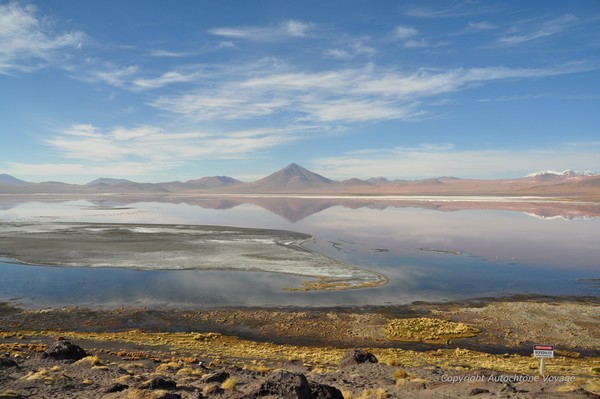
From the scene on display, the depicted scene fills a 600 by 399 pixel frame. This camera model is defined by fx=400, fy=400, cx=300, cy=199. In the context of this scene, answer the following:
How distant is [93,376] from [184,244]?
1213 inches

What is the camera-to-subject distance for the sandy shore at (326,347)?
35.5ft

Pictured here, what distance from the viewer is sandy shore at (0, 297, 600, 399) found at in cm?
1081

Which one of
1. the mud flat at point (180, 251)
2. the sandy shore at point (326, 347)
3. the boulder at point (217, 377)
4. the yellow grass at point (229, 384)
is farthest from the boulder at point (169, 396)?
the mud flat at point (180, 251)

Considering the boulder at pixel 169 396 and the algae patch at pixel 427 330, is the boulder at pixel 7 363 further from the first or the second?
the algae patch at pixel 427 330

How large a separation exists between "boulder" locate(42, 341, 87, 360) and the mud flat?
48.6 feet

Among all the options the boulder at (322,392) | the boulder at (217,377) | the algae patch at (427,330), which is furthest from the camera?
the algae patch at (427,330)

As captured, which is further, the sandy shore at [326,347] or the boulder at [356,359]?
the boulder at [356,359]

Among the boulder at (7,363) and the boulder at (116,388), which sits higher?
the boulder at (116,388)

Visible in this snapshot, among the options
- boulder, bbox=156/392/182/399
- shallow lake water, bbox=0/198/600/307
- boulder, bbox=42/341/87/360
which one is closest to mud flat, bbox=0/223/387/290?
shallow lake water, bbox=0/198/600/307

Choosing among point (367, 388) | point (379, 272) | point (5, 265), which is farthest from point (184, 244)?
point (367, 388)

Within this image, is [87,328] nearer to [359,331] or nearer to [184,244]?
[359,331]

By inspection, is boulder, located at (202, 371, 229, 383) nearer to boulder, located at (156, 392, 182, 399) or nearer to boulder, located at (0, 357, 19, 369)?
boulder, located at (156, 392, 182, 399)

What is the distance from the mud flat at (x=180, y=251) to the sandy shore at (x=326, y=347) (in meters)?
7.17

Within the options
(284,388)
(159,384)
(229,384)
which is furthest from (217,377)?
(284,388)
